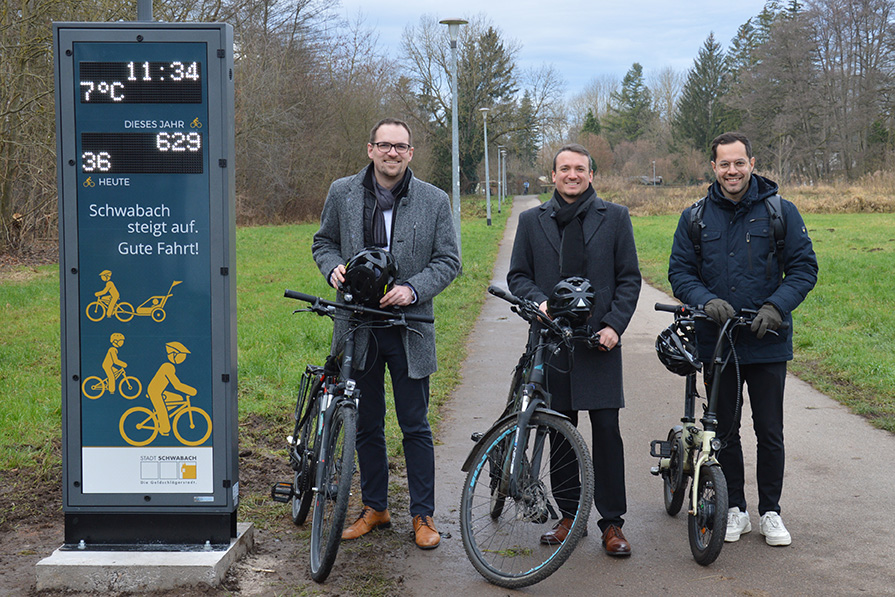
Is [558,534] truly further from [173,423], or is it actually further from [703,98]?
[703,98]

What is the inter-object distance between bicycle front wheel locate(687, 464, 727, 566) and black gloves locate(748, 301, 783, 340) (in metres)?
0.72

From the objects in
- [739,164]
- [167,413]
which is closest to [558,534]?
[167,413]

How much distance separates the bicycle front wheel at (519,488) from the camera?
4059 millimetres

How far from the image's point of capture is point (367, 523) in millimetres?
4770

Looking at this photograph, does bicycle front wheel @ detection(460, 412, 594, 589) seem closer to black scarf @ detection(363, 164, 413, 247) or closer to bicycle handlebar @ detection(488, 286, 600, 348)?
bicycle handlebar @ detection(488, 286, 600, 348)

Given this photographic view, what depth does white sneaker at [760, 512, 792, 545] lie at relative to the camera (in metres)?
4.58

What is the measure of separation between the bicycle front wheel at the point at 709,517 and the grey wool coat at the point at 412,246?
1.52 m

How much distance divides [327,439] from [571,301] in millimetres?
1375

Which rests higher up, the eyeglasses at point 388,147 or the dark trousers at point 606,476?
the eyeglasses at point 388,147

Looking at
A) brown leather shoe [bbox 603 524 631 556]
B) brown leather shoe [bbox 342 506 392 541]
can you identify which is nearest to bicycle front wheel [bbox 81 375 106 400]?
brown leather shoe [bbox 342 506 392 541]

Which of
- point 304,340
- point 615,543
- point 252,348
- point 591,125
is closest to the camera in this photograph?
point 615,543

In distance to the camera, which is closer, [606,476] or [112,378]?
[112,378]

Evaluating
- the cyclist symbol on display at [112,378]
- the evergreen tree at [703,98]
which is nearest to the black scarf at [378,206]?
the cyclist symbol on display at [112,378]

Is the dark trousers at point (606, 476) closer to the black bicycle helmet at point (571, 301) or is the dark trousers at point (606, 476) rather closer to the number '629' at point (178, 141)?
the black bicycle helmet at point (571, 301)
